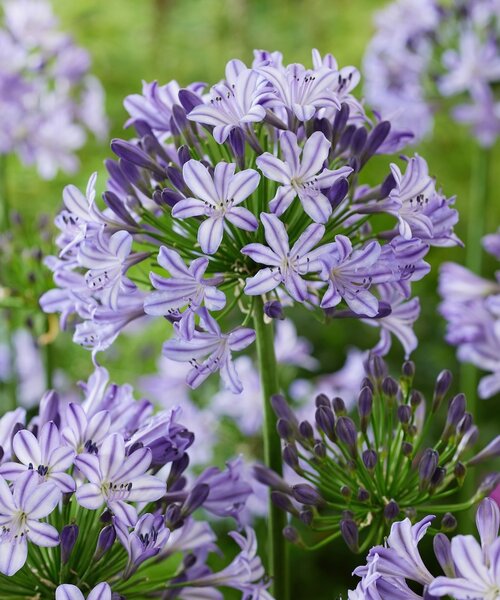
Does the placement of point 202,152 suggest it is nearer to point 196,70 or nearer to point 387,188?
point 387,188

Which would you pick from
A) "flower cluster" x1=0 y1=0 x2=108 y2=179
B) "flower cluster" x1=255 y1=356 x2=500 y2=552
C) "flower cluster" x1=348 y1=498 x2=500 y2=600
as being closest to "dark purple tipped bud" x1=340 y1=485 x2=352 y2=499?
"flower cluster" x1=255 y1=356 x2=500 y2=552

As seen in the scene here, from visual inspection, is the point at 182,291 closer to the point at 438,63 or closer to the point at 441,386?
the point at 441,386

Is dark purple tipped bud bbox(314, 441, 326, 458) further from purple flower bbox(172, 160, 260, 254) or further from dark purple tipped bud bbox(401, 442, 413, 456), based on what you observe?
purple flower bbox(172, 160, 260, 254)

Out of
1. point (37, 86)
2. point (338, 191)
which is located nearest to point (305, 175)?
point (338, 191)

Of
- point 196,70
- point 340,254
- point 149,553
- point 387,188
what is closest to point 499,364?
point 387,188

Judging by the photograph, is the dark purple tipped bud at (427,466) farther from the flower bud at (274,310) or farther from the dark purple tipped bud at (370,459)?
the flower bud at (274,310)

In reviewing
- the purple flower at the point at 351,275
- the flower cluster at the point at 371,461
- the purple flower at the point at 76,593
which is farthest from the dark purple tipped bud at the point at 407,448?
the purple flower at the point at 76,593
